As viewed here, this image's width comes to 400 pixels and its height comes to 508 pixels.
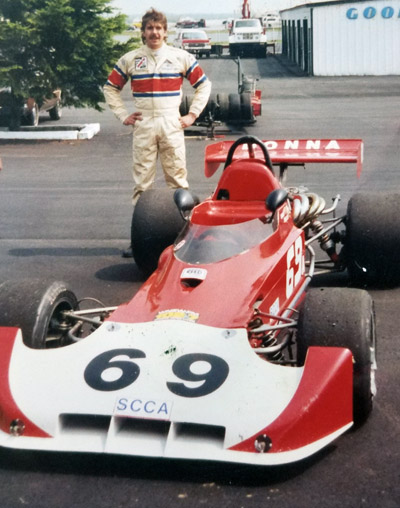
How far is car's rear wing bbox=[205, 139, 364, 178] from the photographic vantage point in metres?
7.12

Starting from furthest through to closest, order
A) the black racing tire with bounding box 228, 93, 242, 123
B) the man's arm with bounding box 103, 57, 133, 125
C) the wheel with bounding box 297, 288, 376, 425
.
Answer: the black racing tire with bounding box 228, 93, 242, 123, the man's arm with bounding box 103, 57, 133, 125, the wheel with bounding box 297, 288, 376, 425

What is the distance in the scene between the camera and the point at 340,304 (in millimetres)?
4445

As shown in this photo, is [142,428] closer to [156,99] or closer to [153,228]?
[153,228]

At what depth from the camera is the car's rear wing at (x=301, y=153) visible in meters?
7.12

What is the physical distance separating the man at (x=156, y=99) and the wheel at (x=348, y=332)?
368 centimetres

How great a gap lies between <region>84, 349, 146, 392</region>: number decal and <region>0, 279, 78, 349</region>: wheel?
0.57 metres

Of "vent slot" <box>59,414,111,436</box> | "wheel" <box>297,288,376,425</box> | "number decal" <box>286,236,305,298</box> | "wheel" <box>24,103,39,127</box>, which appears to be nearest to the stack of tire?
"wheel" <box>24,103,39,127</box>

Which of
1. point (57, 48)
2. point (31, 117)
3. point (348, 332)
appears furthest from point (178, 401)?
point (31, 117)

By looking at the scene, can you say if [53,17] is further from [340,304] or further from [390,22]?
[390,22]

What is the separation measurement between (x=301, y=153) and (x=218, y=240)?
2.28m

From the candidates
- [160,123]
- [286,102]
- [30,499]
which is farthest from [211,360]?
[286,102]

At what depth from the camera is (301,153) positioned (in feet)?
23.8

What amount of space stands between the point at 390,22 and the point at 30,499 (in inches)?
1301

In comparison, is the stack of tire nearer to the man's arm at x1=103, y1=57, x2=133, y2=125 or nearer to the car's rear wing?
the man's arm at x1=103, y1=57, x2=133, y2=125
